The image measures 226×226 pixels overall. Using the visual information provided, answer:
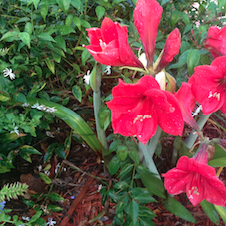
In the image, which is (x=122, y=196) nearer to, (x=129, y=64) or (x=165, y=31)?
(x=129, y=64)

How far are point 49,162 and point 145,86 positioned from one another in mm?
1091

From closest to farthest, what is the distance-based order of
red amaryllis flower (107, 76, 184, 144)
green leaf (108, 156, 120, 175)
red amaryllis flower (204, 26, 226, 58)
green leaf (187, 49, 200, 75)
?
red amaryllis flower (107, 76, 184, 144)
red amaryllis flower (204, 26, 226, 58)
green leaf (187, 49, 200, 75)
green leaf (108, 156, 120, 175)

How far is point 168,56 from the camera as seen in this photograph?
1.82 feet

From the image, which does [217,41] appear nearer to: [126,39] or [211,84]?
[211,84]

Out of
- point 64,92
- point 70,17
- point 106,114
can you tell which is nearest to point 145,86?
point 106,114

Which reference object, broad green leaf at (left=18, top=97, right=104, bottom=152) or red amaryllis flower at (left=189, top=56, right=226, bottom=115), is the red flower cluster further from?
broad green leaf at (left=18, top=97, right=104, bottom=152)

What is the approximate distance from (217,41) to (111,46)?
1.20 ft

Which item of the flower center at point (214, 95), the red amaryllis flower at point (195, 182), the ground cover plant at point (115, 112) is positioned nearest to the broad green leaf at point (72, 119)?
the ground cover plant at point (115, 112)

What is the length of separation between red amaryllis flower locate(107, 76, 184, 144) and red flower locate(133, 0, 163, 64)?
138 millimetres

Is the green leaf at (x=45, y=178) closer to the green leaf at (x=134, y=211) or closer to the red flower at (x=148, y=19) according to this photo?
the green leaf at (x=134, y=211)

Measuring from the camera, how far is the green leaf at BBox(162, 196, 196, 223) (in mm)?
919

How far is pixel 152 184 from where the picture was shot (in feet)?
3.21

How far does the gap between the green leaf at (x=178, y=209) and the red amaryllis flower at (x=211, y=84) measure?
0.55 m

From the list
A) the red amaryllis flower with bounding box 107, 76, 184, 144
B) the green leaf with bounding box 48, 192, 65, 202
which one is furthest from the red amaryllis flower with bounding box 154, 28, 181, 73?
the green leaf with bounding box 48, 192, 65, 202
